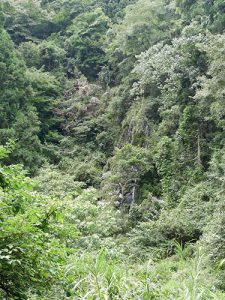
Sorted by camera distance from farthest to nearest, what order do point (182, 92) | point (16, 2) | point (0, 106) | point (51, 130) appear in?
point (16, 2)
point (51, 130)
point (0, 106)
point (182, 92)

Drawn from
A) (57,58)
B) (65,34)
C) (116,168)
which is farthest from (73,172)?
(65,34)

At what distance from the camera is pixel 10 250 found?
2844mm

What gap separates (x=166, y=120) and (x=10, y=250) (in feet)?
41.0

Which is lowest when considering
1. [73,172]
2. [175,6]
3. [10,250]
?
[73,172]

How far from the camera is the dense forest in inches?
120

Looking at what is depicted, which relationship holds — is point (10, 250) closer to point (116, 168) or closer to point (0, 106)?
point (116, 168)

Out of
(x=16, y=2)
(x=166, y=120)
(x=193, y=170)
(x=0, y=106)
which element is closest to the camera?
(x=193, y=170)

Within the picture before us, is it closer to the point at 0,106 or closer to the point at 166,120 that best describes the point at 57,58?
the point at 0,106

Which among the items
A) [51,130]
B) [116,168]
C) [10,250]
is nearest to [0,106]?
[51,130]

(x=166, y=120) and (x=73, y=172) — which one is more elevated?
(x=166, y=120)

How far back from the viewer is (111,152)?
18.4 m

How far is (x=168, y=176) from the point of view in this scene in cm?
1316

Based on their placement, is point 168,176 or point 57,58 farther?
point 57,58

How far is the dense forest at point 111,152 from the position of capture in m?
3.06
